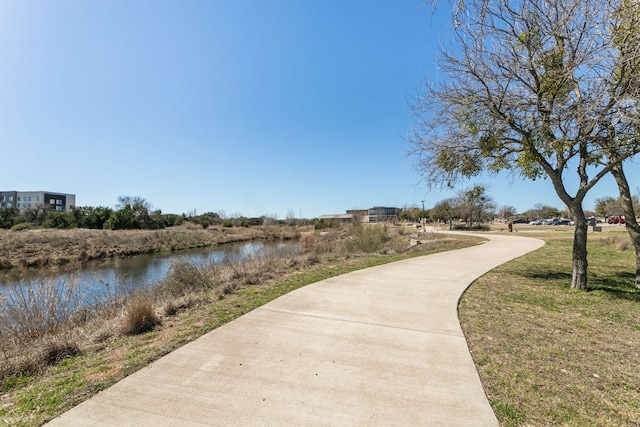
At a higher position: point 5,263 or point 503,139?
point 503,139

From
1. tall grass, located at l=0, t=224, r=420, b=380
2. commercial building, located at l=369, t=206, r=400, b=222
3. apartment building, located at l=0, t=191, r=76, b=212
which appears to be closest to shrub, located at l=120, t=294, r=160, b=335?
tall grass, located at l=0, t=224, r=420, b=380

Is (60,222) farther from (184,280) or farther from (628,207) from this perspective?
(628,207)

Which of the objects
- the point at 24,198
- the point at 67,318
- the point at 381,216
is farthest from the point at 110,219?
the point at 24,198

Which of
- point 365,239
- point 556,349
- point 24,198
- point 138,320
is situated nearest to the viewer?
point 556,349

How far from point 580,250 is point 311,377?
757 cm

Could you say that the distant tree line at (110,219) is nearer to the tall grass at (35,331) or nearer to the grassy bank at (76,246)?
the grassy bank at (76,246)

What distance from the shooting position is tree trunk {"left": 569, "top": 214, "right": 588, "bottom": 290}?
24.5ft

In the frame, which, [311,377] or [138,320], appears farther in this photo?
[138,320]

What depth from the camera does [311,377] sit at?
10.8 ft

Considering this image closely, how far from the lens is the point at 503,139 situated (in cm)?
752

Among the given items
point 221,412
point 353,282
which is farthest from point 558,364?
point 353,282

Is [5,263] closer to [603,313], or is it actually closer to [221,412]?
[221,412]

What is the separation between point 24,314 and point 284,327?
4.01 metres

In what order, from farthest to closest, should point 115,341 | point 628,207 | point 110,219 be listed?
point 110,219
point 628,207
point 115,341
